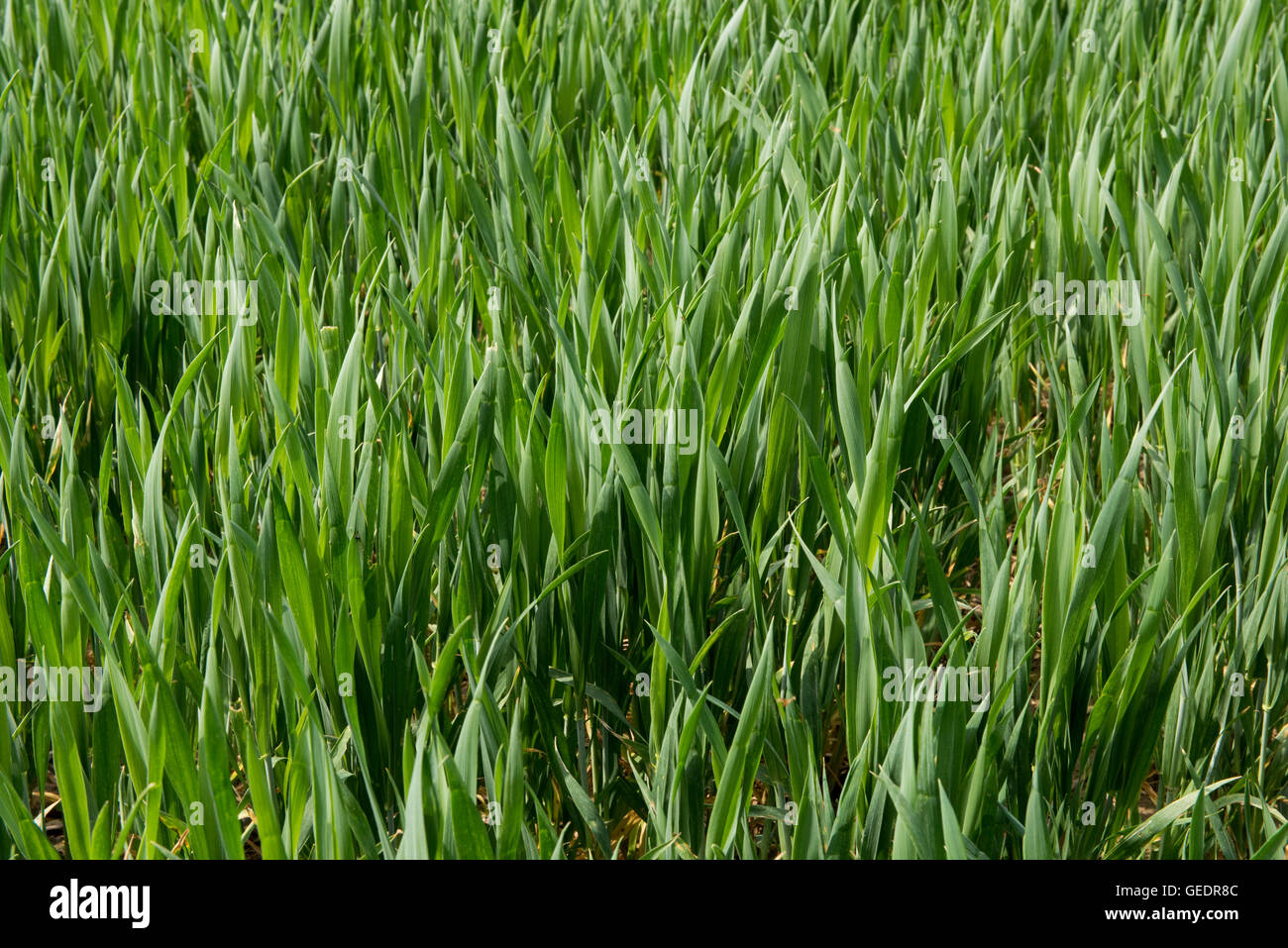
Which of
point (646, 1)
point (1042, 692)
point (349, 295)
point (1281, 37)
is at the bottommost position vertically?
point (1042, 692)

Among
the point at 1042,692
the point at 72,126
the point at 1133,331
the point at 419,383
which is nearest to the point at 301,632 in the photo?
the point at 419,383

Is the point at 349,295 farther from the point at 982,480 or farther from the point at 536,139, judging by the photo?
the point at 982,480

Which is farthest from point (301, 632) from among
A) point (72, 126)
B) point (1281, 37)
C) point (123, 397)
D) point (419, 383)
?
point (1281, 37)

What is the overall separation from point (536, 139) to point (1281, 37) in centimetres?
138

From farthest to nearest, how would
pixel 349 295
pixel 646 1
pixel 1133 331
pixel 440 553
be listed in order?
pixel 646 1, pixel 349 295, pixel 1133 331, pixel 440 553

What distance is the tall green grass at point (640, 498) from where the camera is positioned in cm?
88

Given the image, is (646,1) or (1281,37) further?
(646,1)

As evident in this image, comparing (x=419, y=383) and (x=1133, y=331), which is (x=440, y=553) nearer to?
(x=419, y=383)

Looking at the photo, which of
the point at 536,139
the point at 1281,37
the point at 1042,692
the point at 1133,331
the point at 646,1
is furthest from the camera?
the point at 646,1

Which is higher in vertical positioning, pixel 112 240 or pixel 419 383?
pixel 112 240

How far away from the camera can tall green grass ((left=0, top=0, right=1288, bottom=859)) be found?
88 centimetres

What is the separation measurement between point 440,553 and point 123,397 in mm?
345

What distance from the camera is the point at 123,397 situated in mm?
1109

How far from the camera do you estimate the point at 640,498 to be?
39.5 inches
